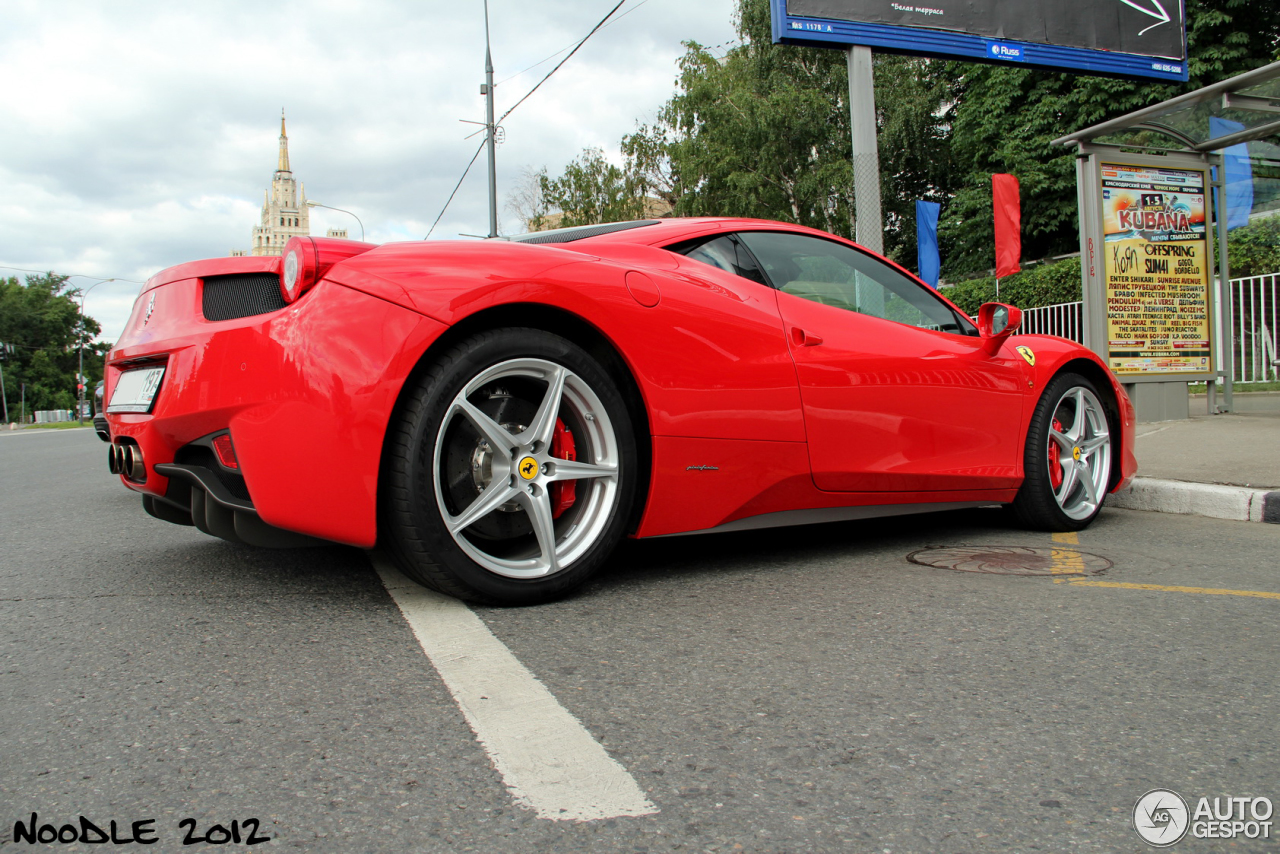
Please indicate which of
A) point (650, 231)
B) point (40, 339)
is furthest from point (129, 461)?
point (40, 339)

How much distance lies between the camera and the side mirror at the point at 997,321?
13.5ft

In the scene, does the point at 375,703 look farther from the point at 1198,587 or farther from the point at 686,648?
the point at 1198,587

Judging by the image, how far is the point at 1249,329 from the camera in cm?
1212

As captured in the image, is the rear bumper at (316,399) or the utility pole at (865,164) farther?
the utility pole at (865,164)

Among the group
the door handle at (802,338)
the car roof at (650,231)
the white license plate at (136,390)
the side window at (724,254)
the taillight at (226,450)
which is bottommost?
the taillight at (226,450)

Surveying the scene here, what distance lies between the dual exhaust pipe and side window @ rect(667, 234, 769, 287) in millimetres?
1825

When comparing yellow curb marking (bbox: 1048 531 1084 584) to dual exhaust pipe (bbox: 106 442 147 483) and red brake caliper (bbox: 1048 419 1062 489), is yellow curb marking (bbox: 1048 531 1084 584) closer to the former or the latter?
red brake caliper (bbox: 1048 419 1062 489)

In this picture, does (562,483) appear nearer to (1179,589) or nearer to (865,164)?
(1179,589)

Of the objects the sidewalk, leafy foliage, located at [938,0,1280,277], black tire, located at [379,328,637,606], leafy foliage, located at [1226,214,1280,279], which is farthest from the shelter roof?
leafy foliage, located at [938,0,1280,277]

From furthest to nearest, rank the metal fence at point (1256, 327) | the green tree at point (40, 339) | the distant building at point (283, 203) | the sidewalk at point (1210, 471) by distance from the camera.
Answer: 1. the distant building at point (283, 203)
2. the green tree at point (40, 339)
3. the metal fence at point (1256, 327)
4. the sidewalk at point (1210, 471)

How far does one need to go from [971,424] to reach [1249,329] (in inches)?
411

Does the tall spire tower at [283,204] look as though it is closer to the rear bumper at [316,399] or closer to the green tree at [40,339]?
the green tree at [40,339]

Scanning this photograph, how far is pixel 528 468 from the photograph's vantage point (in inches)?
110

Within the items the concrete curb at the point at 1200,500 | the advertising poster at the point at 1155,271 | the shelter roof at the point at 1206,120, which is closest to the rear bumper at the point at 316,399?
the concrete curb at the point at 1200,500
